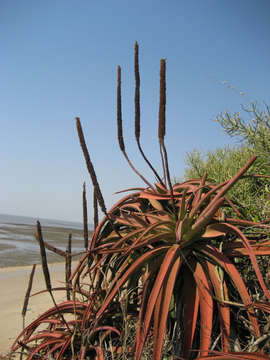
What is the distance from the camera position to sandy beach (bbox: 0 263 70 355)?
3520 millimetres

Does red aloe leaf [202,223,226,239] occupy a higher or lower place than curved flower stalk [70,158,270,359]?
higher

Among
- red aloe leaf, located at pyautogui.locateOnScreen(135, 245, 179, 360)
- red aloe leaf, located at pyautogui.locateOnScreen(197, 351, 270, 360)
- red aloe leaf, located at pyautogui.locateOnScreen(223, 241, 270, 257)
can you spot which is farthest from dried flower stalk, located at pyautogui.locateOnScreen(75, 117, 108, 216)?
red aloe leaf, located at pyautogui.locateOnScreen(197, 351, 270, 360)

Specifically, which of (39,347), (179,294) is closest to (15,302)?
(39,347)

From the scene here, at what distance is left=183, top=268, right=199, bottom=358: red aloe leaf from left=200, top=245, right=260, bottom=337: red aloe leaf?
0.16 metres

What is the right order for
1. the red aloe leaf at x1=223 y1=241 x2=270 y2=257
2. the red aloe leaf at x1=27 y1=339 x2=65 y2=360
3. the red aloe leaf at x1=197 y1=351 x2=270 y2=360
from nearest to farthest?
the red aloe leaf at x1=197 y1=351 x2=270 y2=360 → the red aloe leaf at x1=223 y1=241 x2=270 y2=257 → the red aloe leaf at x1=27 y1=339 x2=65 y2=360

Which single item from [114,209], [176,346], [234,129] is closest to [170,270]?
[176,346]

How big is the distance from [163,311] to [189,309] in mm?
176

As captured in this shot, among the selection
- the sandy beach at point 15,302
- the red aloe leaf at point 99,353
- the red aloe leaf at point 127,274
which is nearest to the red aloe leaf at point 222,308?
the red aloe leaf at point 127,274

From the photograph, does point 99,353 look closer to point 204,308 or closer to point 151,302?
point 151,302

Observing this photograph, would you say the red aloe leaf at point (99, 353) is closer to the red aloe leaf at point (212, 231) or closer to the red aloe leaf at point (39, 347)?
the red aloe leaf at point (39, 347)

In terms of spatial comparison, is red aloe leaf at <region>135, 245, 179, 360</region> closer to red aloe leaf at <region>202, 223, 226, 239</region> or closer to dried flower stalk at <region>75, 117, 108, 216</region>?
red aloe leaf at <region>202, 223, 226, 239</region>

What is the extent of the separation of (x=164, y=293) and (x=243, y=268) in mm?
676

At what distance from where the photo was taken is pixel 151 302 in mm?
1240

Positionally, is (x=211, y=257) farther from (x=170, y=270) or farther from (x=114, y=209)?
(x=114, y=209)
